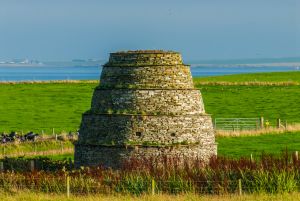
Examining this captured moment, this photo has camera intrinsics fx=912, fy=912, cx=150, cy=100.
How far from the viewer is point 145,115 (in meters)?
38.3

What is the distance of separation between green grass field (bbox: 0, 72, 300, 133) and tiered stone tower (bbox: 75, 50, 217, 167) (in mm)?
34070

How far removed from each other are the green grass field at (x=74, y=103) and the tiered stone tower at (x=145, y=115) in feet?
112

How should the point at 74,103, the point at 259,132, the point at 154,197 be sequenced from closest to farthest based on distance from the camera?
the point at 154,197 → the point at 259,132 → the point at 74,103

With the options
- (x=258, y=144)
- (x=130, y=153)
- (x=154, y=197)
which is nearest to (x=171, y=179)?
(x=130, y=153)

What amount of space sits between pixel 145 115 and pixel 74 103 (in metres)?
60.1

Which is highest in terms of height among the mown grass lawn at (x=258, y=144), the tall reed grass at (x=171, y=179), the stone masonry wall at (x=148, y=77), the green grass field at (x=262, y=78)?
the green grass field at (x=262, y=78)

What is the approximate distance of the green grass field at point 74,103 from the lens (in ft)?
270

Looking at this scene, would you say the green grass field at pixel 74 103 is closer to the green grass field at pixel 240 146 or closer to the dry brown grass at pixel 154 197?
the green grass field at pixel 240 146

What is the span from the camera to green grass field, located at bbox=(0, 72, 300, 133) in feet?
270

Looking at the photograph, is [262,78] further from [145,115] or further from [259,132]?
[145,115]

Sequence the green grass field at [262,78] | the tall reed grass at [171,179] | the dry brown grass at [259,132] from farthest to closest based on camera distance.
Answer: the green grass field at [262,78] → the dry brown grass at [259,132] → the tall reed grass at [171,179]

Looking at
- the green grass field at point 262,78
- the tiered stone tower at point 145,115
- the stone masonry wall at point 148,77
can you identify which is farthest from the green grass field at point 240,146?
the green grass field at point 262,78

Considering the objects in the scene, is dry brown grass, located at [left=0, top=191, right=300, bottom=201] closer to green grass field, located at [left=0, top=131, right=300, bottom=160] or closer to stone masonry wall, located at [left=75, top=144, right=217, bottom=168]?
stone masonry wall, located at [left=75, top=144, right=217, bottom=168]

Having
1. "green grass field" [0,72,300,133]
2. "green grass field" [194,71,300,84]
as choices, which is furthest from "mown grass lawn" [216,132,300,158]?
"green grass field" [194,71,300,84]
